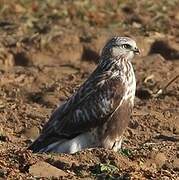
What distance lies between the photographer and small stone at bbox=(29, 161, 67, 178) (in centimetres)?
878

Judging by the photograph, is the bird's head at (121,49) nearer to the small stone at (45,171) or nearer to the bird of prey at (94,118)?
the bird of prey at (94,118)

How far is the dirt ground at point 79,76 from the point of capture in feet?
29.8

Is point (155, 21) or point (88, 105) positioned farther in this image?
point (155, 21)

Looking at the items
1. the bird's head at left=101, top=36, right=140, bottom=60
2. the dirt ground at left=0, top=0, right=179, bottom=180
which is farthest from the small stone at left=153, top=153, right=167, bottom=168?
the bird's head at left=101, top=36, right=140, bottom=60

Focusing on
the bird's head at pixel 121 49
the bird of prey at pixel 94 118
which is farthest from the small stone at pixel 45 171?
the bird's head at pixel 121 49

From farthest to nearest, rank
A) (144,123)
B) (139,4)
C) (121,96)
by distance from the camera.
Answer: (139,4) < (144,123) < (121,96)

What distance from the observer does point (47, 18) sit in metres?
17.3

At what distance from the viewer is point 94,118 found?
10734 millimetres

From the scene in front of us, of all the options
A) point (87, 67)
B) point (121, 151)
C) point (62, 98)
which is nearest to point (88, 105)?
point (121, 151)

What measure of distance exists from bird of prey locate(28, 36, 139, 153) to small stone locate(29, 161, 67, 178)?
1.59 meters

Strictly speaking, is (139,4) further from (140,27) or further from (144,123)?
(144,123)

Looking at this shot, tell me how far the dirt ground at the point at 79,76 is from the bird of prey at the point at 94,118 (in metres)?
0.38

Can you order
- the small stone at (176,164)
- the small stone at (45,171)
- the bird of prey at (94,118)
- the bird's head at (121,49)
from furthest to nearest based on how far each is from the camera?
1. the bird's head at (121,49)
2. the bird of prey at (94,118)
3. the small stone at (176,164)
4. the small stone at (45,171)

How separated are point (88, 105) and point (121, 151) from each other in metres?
1.15
